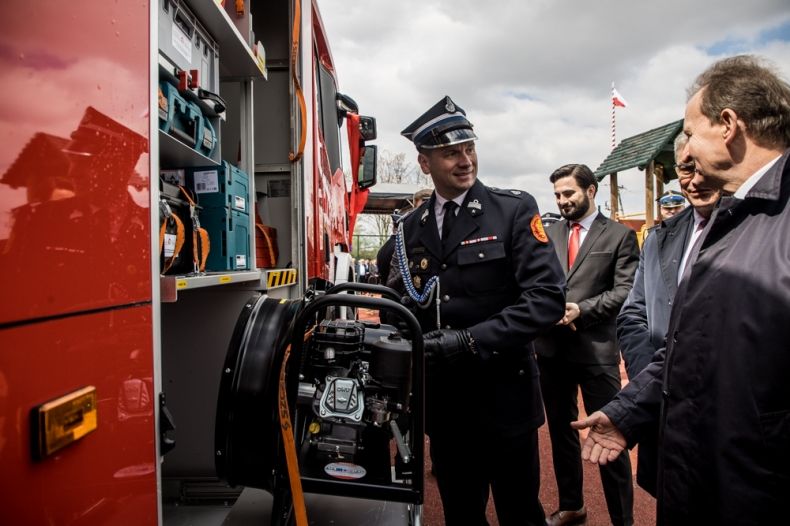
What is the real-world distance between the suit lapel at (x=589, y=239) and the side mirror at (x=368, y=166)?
2.19 metres

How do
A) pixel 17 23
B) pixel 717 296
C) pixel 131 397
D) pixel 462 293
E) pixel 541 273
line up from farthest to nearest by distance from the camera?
pixel 462 293 → pixel 541 273 → pixel 717 296 → pixel 131 397 → pixel 17 23

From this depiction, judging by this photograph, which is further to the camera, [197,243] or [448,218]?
[448,218]

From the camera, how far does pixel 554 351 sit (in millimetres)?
2906

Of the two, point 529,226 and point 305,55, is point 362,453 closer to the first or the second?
point 529,226

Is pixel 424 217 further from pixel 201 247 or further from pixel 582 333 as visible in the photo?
pixel 582 333

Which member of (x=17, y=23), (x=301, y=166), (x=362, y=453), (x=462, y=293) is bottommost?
(x=362, y=453)

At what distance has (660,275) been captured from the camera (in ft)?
6.55

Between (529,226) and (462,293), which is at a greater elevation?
(529,226)

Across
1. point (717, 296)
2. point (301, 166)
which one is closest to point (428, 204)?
point (301, 166)

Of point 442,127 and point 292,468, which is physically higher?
point 442,127

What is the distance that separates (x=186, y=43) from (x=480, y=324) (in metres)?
1.48

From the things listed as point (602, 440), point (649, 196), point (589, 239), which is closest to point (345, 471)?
point (602, 440)

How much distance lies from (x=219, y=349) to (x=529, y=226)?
4.73 ft

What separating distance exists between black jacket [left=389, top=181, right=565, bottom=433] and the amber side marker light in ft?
4.27
